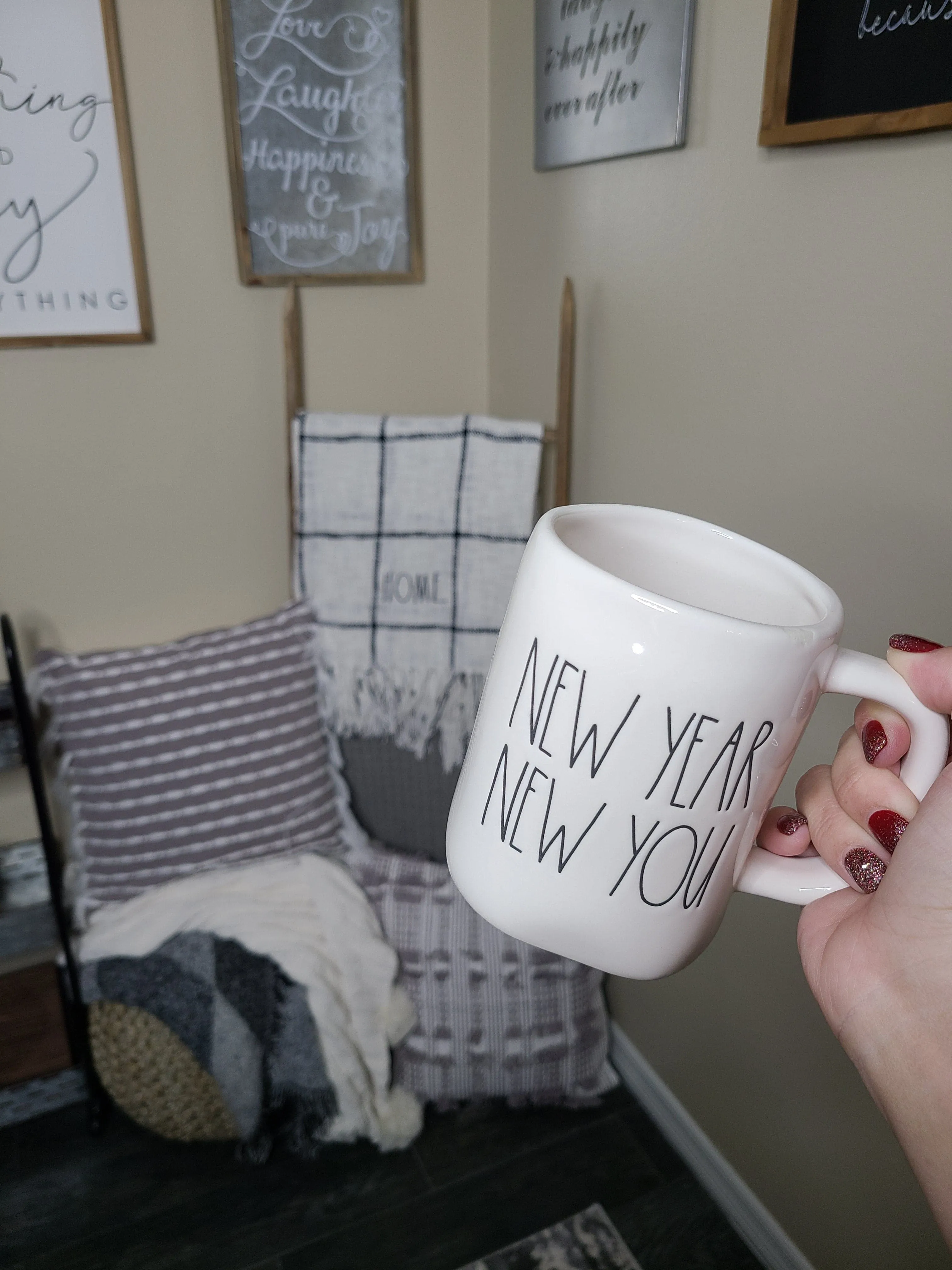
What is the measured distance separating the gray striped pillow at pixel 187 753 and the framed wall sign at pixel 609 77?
0.81 metres

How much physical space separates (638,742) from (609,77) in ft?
3.21

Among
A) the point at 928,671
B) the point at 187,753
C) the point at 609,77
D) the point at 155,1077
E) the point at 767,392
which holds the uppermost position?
the point at 609,77

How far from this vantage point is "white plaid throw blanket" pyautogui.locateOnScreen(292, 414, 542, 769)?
1332mm

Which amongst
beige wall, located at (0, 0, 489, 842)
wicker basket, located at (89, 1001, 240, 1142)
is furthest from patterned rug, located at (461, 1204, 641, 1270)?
beige wall, located at (0, 0, 489, 842)

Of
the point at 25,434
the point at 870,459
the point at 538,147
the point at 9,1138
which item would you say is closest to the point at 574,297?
the point at 538,147

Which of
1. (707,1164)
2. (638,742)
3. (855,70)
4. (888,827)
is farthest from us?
(707,1164)

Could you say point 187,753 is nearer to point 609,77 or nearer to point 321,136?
point 321,136

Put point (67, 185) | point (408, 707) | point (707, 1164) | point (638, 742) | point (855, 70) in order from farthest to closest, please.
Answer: point (408, 707), point (707, 1164), point (67, 185), point (855, 70), point (638, 742)

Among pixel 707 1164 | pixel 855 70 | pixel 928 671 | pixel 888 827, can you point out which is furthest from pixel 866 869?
pixel 707 1164

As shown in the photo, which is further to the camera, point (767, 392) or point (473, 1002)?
point (473, 1002)

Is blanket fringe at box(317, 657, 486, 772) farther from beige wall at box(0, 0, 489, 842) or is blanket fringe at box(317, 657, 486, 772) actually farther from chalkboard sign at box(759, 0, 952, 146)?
chalkboard sign at box(759, 0, 952, 146)

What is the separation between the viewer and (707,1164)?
1310 mm

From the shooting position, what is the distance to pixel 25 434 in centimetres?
128

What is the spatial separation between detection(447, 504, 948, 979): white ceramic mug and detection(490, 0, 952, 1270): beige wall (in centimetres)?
38
